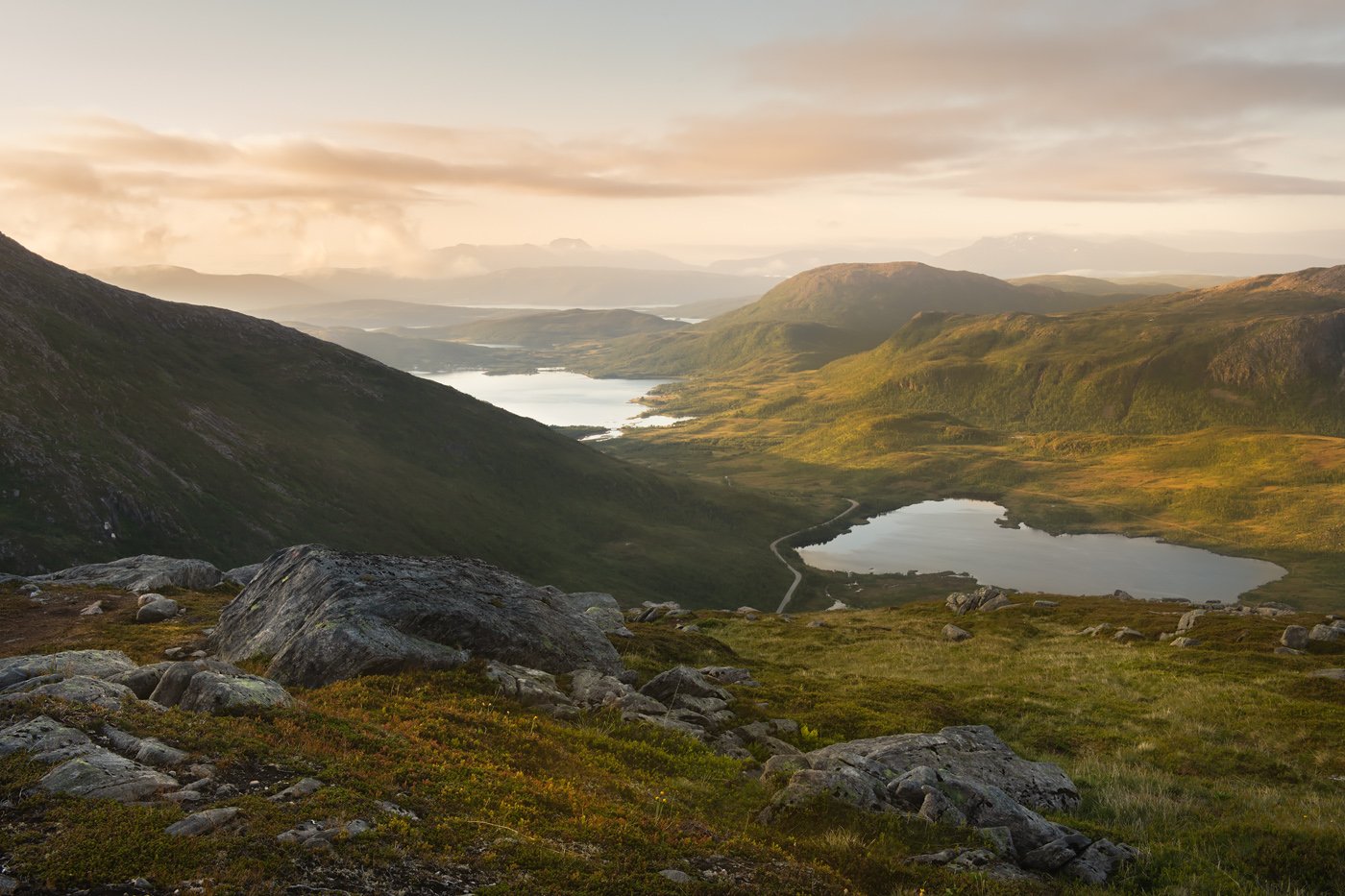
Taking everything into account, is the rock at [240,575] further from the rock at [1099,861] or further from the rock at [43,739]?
the rock at [1099,861]

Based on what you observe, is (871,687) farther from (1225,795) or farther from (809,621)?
(809,621)

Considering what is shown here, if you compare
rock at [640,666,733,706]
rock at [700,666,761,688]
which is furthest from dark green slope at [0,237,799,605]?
rock at [640,666,733,706]

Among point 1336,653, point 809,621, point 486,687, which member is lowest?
point 809,621

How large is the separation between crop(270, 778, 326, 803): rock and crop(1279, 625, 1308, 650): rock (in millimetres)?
75031

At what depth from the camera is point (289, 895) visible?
13156mm

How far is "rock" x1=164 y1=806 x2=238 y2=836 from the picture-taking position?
1436 cm

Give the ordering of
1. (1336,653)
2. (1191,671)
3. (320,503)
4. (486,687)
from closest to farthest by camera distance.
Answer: (486,687)
(1191,671)
(1336,653)
(320,503)

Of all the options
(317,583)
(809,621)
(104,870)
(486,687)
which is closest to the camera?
(104,870)

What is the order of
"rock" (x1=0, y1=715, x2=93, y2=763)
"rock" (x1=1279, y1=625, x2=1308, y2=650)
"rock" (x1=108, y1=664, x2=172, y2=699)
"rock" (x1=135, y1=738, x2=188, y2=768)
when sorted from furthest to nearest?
1. "rock" (x1=1279, y1=625, x2=1308, y2=650)
2. "rock" (x1=108, y1=664, x2=172, y2=699)
3. "rock" (x1=135, y1=738, x2=188, y2=768)
4. "rock" (x1=0, y1=715, x2=93, y2=763)

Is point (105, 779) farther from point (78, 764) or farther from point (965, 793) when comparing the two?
point (965, 793)

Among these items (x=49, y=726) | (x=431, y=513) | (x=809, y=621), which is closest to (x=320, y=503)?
(x=431, y=513)

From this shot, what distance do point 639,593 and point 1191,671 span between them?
13656cm

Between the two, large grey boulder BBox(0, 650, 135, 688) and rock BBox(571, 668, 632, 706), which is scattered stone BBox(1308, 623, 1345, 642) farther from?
large grey boulder BBox(0, 650, 135, 688)

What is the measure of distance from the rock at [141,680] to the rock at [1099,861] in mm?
28387
